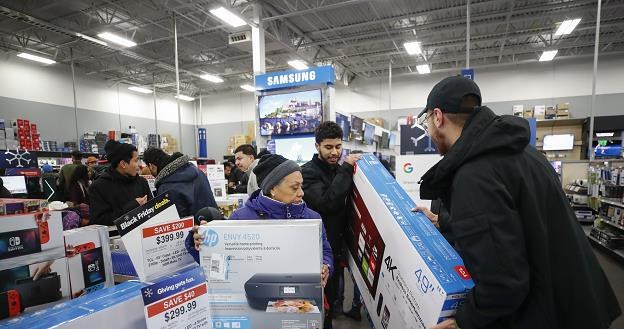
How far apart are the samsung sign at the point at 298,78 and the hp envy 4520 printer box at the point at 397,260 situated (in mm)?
2830

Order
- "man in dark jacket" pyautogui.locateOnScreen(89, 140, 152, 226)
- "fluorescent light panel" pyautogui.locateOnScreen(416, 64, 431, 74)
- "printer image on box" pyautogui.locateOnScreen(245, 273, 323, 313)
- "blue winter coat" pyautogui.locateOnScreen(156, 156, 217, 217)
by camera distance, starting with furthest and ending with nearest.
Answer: "fluorescent light panel" pyautogui.locateOnScreen(416, 64, 431, 74) < "man in dark jacket" pyautogui.locateOnScreen(89, 140, 152, 226) < "blue winter coat" pyautogui.locateOnScreen(156, 156, 217, 217) < "printer image on box" pyautogui.locateOnScreen(245, 273, 323, 313)

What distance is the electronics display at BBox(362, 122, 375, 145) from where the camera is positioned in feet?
27.1

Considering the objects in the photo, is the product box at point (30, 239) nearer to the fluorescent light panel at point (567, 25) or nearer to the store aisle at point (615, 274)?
the store aisle at point (615, 274)

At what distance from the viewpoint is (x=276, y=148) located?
17.1ft

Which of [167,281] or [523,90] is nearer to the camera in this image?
[167,281]

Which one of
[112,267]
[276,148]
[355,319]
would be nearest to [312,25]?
[276,148]

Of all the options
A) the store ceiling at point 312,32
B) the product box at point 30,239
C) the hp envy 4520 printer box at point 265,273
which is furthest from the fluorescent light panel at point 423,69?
the product box at point 30,239

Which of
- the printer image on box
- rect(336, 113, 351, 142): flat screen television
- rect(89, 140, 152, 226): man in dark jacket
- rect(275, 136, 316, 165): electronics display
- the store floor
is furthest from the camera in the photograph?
rect(336, 113, 351, 142): flat screen television

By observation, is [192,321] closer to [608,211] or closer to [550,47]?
[608,211]

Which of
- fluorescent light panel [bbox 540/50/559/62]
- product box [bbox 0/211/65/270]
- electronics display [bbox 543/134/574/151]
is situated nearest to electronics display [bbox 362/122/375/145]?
electronics display [bbox 543/134/574/151]

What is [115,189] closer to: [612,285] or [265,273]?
[265,273]

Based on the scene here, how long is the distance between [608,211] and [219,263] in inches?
287

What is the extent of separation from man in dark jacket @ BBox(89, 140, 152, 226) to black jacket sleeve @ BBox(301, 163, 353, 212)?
161cm

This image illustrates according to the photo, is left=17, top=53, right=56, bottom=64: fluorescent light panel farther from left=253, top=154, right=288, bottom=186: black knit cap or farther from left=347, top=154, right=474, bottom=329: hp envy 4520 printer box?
left=347, top=154, right=474, bottom=329: hp envy 4520 printer box
